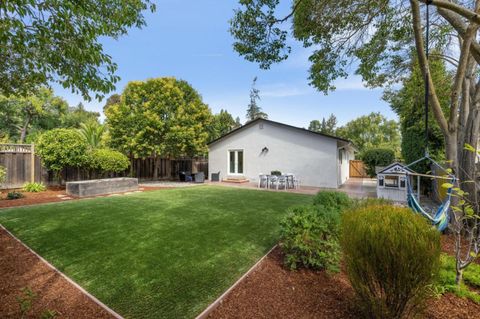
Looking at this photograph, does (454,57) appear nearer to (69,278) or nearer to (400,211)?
(400,211)

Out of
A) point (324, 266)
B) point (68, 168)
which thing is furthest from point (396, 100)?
point (68, 168)

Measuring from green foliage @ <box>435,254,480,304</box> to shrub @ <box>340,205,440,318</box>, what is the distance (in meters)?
0.84

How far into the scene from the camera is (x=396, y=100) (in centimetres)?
1386

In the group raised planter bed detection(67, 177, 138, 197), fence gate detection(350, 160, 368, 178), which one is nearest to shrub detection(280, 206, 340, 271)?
raised planter bed detection(67, 177, 138, 197)

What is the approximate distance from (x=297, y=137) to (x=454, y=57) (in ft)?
26.9

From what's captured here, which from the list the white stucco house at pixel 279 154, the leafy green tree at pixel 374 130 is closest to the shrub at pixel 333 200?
the white stucco house at pixel 279 154

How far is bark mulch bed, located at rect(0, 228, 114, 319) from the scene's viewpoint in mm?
2518

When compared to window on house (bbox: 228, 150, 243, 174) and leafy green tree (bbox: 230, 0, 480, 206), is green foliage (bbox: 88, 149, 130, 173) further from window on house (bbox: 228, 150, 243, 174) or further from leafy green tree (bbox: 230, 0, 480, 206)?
leafy green tree (bbox: 230, 0, 480, 206)

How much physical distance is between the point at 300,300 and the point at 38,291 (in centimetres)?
345

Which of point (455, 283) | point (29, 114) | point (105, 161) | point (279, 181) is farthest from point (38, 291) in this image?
point (29, 114)

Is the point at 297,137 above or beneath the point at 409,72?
beneath

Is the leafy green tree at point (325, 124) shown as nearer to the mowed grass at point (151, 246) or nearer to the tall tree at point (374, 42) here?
the tall tree at point (374, 42)

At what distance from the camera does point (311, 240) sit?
3486 mm

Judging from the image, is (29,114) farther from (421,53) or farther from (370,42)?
(421,53)
